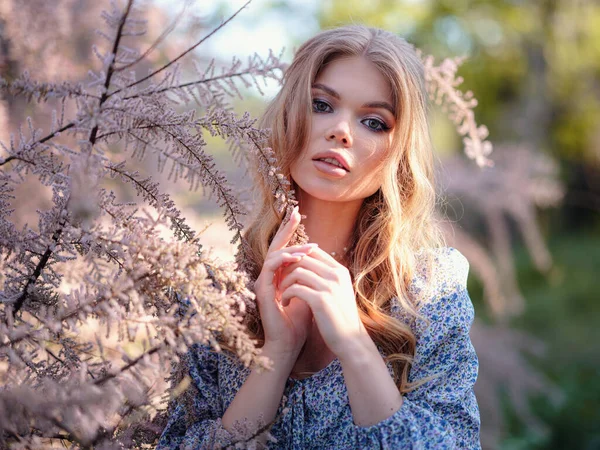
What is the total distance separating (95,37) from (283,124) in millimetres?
1837

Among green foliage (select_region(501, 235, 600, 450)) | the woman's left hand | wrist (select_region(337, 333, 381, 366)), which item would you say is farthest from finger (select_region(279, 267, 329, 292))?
green foliage (select_region(501, 235, 600, 450))

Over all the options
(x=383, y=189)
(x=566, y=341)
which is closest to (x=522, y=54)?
(x=566, y=341)

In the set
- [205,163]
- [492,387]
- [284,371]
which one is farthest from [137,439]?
[492,387]

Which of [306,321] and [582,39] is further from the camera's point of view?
[582,39]

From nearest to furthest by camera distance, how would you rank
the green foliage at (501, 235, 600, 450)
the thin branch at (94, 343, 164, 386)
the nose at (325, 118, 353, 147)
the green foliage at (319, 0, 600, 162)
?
the thin branch at (94, 343, 164, 386) → the nose at (325, 118, 353, 147) → the green foliage at (501, 235, 600, 450) → the green foliage at (319, 0, 600, 162)

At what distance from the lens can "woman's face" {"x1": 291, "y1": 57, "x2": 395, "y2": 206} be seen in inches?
66.2

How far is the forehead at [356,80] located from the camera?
171 centimetres

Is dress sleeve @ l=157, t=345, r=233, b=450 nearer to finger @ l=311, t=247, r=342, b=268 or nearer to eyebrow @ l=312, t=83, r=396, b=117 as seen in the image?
finger @ l=311, t=247, r=342, b=268

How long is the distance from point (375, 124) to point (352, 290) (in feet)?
1.67

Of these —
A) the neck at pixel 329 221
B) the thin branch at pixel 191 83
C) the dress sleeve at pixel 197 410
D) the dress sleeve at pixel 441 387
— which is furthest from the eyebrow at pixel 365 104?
the dress sleeve at pixel 197 410

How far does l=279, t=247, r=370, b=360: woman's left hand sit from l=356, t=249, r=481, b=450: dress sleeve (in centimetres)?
21

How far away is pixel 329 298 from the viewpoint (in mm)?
1469

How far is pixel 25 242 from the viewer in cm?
113

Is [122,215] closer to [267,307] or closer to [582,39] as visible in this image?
[267,307]
